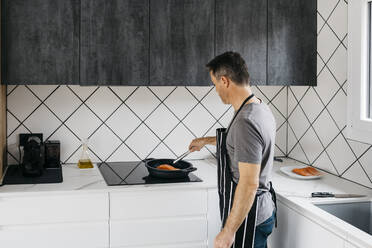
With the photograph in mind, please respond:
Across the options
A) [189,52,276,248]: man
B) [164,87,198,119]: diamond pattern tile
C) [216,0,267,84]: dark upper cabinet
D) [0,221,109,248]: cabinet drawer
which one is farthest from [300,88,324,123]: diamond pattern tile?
[0,221,109,248]: cabinet drawer

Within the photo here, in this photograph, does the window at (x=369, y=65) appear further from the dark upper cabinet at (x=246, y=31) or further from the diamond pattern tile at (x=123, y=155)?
the diamond pattern tile at (x=123, y=155)

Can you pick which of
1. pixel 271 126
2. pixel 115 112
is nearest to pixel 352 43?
pixel 271 126

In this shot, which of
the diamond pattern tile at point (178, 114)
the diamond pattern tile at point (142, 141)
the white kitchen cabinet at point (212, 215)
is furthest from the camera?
the diamond pattern tile at point (142, 141)

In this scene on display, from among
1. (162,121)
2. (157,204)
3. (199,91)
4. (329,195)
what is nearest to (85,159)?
(162,121)

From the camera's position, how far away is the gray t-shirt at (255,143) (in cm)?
198

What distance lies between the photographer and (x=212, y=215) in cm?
273

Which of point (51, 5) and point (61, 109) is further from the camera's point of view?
point (61, 109)

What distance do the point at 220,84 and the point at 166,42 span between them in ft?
2.82

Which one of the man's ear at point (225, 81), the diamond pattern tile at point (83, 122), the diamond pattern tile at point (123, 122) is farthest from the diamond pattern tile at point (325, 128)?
the diamond pattern tile at point (83, 122)

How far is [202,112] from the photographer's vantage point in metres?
3.39

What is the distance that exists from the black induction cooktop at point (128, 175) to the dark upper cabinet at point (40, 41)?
619 millimetres

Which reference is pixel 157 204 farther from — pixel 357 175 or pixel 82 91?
pixel 357 175

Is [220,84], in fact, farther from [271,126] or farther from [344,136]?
[344,136]

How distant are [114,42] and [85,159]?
0.81m
